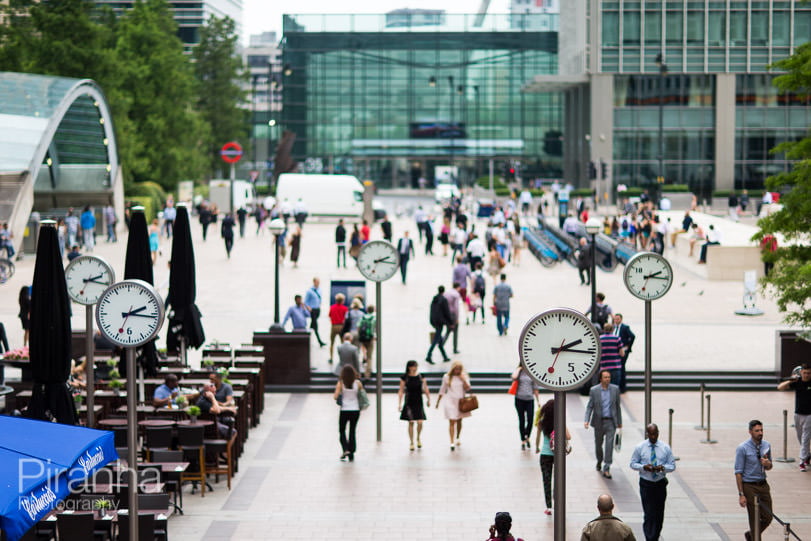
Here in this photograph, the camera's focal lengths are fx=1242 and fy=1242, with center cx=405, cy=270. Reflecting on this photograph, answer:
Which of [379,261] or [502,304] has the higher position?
A: [379,261]

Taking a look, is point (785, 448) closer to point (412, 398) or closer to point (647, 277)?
point (647, 277)

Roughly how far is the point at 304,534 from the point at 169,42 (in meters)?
60.4

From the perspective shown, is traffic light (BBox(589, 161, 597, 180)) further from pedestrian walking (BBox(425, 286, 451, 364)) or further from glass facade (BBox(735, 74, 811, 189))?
pedestrian walking (BBox(425, 286, 451, 364))

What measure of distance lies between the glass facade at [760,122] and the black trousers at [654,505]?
6852 cm

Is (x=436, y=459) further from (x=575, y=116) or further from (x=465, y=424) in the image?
(x=575, y=116)

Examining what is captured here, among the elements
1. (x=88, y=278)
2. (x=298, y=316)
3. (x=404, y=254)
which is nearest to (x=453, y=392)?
(x=88, y=278)

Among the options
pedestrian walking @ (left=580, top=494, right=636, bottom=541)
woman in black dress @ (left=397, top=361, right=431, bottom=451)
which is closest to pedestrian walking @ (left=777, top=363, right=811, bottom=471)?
woman in black dress @ (left=397, top=361, right=431, bottom=451)

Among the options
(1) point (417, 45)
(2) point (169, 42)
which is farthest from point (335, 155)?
(2) point (169, 42)

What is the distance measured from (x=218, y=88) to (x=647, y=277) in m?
74.2

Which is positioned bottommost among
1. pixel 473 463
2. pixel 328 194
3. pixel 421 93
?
pixel 473 463

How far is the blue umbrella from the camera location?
9070 mm

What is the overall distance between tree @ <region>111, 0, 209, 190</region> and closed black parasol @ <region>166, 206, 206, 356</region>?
130 ft

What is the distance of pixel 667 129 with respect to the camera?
79.0 meters

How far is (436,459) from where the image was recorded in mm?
17141
